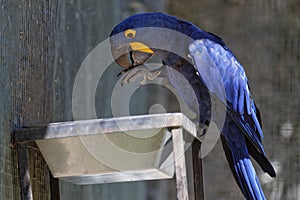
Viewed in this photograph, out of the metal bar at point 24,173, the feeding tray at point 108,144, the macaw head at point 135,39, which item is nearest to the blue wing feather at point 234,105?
the macaw head at point 135,39

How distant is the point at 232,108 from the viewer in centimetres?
193

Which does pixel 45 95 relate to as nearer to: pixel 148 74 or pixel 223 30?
pixel 148 74

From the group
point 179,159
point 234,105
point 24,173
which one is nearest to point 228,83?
point 234,105

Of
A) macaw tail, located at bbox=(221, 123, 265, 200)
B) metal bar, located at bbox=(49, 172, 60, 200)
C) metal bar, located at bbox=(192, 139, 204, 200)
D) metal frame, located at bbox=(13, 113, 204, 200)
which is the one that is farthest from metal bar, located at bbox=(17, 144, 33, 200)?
macaw tail, located at bbox=(221, 123, 265, 200)

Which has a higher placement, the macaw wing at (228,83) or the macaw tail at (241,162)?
the macaw wing at (228,83)

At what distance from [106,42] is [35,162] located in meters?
0.88

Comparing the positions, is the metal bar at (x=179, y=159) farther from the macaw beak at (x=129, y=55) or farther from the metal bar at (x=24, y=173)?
the macaw beak at (x=129, y=55)

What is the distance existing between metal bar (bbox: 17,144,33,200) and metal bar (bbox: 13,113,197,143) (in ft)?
0.13

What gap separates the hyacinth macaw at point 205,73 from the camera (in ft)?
5.97

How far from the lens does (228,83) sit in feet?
6.51

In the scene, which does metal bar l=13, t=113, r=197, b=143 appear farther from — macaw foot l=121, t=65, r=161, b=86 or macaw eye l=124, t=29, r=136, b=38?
macaw eye l=124, t=29, r=136, b=38

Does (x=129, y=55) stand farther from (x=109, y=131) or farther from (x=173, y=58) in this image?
(x=109, y=131)

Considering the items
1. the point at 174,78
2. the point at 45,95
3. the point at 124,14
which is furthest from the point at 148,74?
the point at 124,14

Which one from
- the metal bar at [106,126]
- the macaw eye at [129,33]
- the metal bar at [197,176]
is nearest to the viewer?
the metal bar at [106,126]
